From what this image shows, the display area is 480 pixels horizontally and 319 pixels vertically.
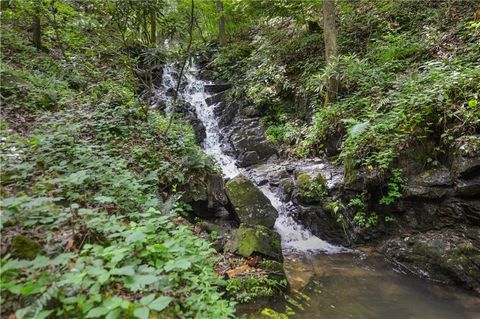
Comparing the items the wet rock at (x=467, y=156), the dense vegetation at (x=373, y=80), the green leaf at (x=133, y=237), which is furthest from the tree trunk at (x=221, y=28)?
the green leaf at (x=133, y=237)

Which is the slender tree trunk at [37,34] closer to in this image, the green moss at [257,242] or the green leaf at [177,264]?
the green moss at [257,242]

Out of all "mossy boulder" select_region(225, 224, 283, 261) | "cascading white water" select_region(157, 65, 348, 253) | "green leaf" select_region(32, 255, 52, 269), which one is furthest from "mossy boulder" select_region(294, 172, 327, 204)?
"green leaf" select_region(32, 255, 52, 269)

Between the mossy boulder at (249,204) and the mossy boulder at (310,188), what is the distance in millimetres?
729

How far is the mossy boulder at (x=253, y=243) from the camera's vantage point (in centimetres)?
516

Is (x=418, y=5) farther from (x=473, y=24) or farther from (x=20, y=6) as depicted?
(x=20, y=6)

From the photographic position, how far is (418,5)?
32.1 ft

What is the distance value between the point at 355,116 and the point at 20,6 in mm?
8347

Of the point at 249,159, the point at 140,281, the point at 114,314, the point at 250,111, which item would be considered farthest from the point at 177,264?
the point at 250,111

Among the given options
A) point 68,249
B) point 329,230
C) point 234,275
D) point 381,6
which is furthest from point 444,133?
point 381,6

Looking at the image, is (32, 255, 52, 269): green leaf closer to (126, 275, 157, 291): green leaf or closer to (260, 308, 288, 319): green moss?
(126, 275, 157, 291): green leaf

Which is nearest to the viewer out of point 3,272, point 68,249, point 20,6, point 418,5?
point 3,272

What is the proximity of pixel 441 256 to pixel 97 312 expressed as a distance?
5396 mm

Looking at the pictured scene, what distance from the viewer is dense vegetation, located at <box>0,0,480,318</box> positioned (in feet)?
7.18

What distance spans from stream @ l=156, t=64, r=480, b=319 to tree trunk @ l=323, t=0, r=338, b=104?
2845 mm
